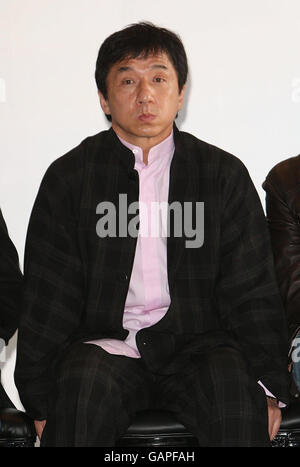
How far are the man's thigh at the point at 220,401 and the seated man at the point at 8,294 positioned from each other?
507 mm

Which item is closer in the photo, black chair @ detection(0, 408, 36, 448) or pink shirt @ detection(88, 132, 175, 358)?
black chair @ detection(0, 408, 36, 448)

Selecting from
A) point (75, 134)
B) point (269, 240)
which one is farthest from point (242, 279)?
point (75, 134)

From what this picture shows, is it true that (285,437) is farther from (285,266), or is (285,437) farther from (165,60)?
(165,60)

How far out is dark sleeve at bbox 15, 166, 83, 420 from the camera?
233 centimetres

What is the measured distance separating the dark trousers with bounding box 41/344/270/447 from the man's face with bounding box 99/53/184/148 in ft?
2.19

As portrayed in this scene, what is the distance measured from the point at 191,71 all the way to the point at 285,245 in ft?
2.85

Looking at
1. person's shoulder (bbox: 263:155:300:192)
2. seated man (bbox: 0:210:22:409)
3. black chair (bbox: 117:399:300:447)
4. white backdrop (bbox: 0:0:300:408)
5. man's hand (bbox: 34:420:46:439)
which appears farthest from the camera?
white backdrop (bbox: 0:0:300:408)

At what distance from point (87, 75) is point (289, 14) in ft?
2.51

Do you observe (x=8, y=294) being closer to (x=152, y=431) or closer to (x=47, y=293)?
(x=47, y=293)

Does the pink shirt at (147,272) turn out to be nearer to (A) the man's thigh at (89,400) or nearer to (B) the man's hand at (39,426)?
(A) the man's thigh at (89,400)

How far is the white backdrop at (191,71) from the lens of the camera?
10.3 ft

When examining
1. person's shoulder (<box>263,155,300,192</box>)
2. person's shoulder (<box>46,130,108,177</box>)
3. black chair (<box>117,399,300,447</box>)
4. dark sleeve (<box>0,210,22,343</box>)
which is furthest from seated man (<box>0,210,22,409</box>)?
person's shoulder (<box>263,155,300,192</box>)

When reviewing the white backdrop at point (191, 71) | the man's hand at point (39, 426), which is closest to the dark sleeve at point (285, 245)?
the white backdrop at point (191, 71)

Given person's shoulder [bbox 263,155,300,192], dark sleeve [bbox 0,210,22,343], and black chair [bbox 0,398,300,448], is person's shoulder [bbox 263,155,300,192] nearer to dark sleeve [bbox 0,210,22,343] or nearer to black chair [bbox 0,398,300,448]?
black chair [bbox 0,398,300,448]
